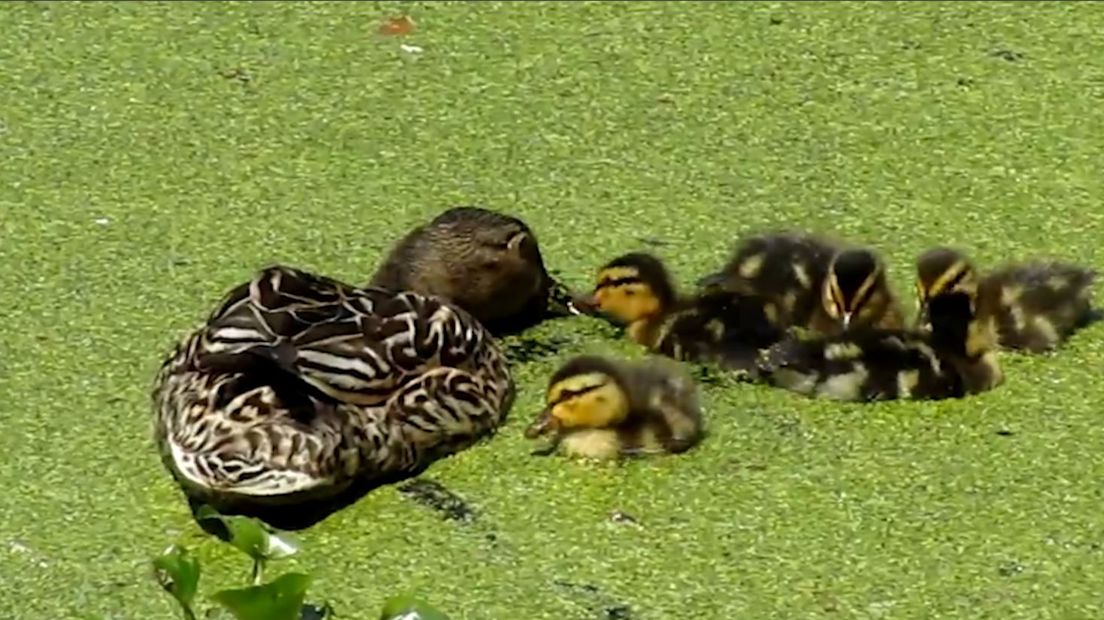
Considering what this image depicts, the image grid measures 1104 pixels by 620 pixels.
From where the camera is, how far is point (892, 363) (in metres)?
3.53

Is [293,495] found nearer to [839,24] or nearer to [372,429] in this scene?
[372,429]

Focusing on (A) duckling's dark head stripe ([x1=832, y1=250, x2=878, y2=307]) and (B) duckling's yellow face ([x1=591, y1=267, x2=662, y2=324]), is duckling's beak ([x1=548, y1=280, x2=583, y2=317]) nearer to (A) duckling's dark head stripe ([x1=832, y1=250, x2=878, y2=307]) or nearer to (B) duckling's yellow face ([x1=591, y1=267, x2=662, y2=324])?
(B) duckling's yellow face ([x1=591, y1=267, x2=662, y2=324])

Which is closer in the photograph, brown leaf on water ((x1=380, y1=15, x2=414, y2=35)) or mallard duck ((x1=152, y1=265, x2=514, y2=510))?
mallard duck ((x1=152, y1=265, x2=514, y2=510))

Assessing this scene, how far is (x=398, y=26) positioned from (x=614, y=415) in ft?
4.76

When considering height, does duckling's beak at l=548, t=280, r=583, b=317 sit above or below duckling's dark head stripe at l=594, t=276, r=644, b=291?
below

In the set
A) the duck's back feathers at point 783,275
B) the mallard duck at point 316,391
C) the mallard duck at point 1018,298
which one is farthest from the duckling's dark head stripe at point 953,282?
the mallard duck at point 316,391

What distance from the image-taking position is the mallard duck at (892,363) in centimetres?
352

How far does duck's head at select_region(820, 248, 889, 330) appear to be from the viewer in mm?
3584

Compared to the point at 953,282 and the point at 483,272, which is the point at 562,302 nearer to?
the point at 483,272

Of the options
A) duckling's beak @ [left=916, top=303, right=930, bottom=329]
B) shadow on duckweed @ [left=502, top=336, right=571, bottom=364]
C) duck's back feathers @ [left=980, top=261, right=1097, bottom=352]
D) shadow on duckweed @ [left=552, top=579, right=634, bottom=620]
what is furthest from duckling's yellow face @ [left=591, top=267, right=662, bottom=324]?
shadow on duckweed @ [left=552, top=579, right=634, bottom=620]

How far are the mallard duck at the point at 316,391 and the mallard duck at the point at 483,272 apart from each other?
188 mm

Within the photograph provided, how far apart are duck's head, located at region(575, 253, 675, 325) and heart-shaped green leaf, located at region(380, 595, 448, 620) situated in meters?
0.94

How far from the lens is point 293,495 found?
3176 mm

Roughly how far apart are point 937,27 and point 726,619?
1.87 meters
